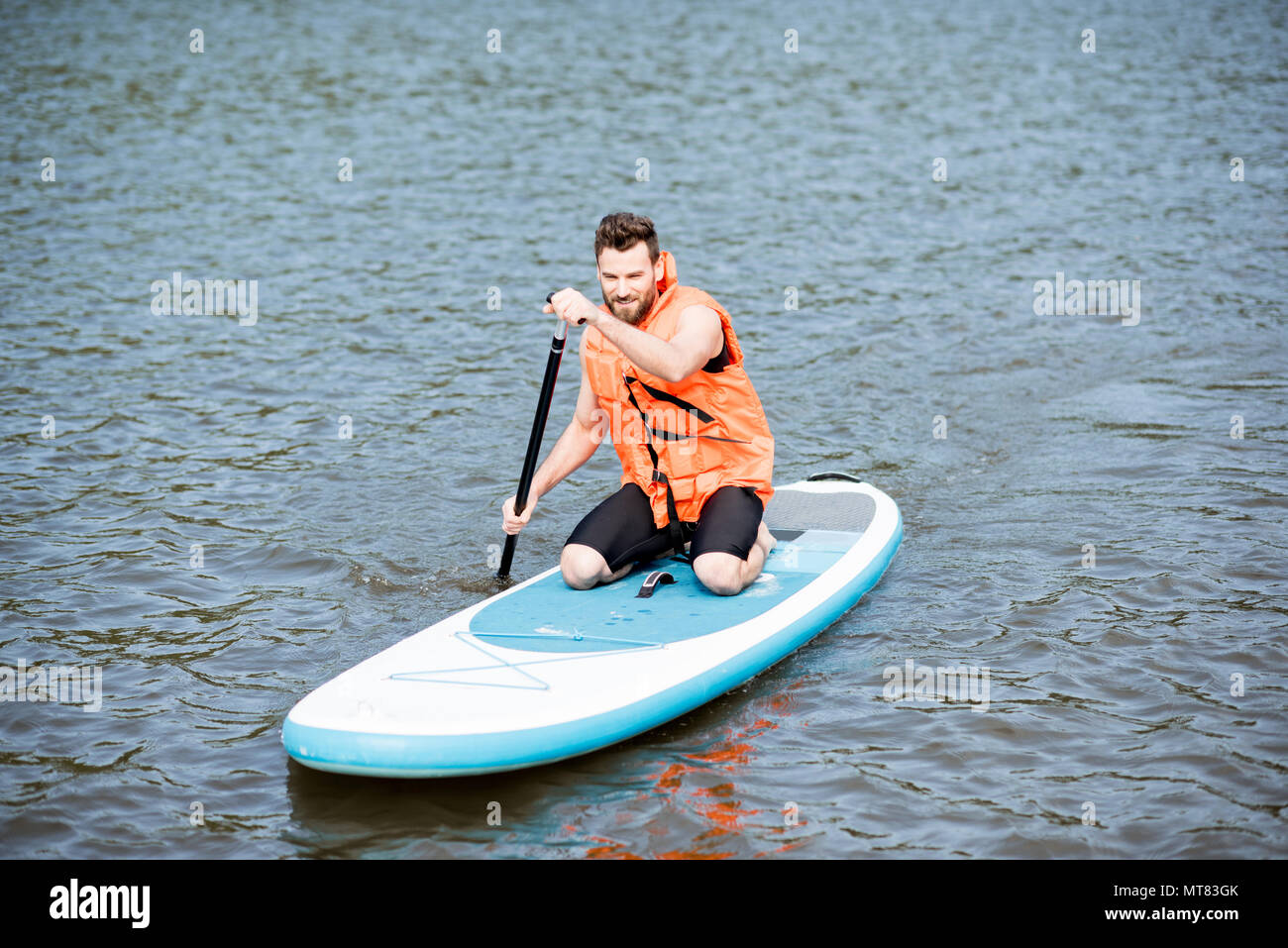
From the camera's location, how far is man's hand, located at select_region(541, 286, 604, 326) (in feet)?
14.5

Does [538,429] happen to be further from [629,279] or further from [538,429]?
[629,279]

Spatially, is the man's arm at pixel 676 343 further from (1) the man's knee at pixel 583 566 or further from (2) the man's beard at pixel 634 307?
(1) the man's knee at pixel 583 566

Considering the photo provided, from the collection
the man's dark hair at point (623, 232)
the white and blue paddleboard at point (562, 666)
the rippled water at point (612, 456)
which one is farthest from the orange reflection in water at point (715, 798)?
the man's dark hair at point (623, 232)

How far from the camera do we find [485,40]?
819 inches

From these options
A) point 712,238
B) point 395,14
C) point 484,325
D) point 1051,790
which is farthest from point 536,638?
point 395,14

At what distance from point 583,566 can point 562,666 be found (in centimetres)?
73

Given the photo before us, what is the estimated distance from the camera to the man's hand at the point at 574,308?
442 cm

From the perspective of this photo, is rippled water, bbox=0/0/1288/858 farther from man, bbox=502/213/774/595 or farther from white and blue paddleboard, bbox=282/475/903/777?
man, bbox=502/213/774/595

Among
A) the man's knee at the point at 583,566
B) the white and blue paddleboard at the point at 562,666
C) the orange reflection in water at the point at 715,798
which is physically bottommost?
the orange reflection in water at the point at 715,798

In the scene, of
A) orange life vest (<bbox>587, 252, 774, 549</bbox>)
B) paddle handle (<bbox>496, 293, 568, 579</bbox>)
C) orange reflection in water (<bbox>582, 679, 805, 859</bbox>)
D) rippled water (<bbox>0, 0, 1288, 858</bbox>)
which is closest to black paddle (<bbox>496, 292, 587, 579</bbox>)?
paddle handle (<bbox>496, 293, 568, 579</bbox>)

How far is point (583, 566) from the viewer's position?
5.06 metres

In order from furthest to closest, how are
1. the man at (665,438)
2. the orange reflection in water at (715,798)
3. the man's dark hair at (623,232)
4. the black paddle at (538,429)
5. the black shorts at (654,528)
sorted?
the black paddle at (538,429), the black shorts at (654,528), the man at (665,438), the man's dark hair at (623,232), the orange reflection in water at (715,798)

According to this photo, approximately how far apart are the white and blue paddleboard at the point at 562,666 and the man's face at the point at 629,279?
1060mm

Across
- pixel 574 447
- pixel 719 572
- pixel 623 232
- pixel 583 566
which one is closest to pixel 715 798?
pixel 719 572
